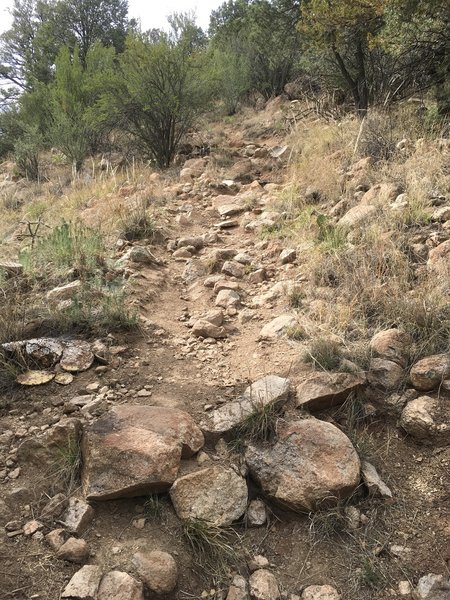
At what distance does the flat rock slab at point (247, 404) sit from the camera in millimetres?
2139

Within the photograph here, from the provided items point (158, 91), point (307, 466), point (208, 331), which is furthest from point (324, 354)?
point (158, 91)

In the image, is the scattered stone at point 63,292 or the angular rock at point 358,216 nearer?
the scattered stone at point 63,292

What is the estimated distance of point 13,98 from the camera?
15.5m

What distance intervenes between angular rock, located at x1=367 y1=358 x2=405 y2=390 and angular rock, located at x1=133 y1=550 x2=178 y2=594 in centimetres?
123

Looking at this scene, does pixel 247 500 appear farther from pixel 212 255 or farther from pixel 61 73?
pixel 61 73

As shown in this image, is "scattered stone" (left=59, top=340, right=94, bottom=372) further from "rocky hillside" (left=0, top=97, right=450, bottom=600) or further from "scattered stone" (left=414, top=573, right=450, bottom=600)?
"scattered stone" (left=414, top=573, right=450, bottom=600)

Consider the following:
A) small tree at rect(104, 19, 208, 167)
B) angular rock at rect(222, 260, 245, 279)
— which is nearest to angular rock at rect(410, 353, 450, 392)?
angular rock at rect(222, 260, 245, 279)

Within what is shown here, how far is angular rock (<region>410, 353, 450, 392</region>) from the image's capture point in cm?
222

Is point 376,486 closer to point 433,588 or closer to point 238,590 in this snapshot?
point 433,588

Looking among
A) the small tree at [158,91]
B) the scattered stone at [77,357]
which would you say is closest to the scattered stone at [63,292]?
the scattered stone at [77,357]

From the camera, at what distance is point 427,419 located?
6.85 feet

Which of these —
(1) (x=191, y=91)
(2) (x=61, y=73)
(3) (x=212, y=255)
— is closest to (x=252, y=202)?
(3) (x=212, y=255)

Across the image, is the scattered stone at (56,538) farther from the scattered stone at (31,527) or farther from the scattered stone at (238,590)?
the scattered stone at (238,590)

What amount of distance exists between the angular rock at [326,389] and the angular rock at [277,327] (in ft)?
1.74
